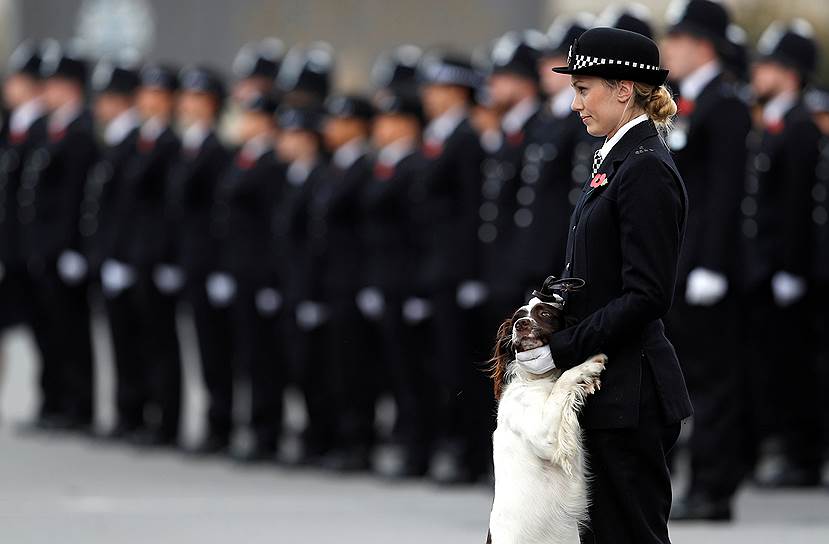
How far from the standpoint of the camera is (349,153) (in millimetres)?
10992

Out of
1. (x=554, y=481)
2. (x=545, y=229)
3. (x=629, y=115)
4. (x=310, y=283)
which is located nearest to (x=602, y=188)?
(x=629, y=115)

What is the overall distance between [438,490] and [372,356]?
50.8 inches

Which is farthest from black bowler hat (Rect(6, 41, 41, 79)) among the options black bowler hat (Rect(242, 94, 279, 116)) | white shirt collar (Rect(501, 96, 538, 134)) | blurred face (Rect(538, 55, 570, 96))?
blurred face (Rect(538, 55, 570, 96))

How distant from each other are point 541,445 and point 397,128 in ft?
19.5

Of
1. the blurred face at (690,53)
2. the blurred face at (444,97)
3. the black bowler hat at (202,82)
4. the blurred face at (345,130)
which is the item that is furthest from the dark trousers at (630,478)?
the black bowler hat at (202,82)

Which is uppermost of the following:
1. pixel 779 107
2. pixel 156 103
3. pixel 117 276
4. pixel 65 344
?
pixel 156 103

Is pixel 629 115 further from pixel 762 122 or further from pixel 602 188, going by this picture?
pixel 762 122

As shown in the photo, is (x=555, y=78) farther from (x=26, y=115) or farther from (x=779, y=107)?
(x=26, y=115)

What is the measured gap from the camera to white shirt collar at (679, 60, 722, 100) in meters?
8.10

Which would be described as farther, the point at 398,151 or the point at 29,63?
the point at 29,63

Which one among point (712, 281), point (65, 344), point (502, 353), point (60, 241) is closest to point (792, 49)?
point (712, 281)

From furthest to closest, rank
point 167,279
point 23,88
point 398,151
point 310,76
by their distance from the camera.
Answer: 1. point 23,88
2. point 310,76
3. point 167,279
4. point 398,151

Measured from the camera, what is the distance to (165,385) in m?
11.9

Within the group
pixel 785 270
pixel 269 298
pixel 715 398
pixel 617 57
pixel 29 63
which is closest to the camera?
pixel 617 57
